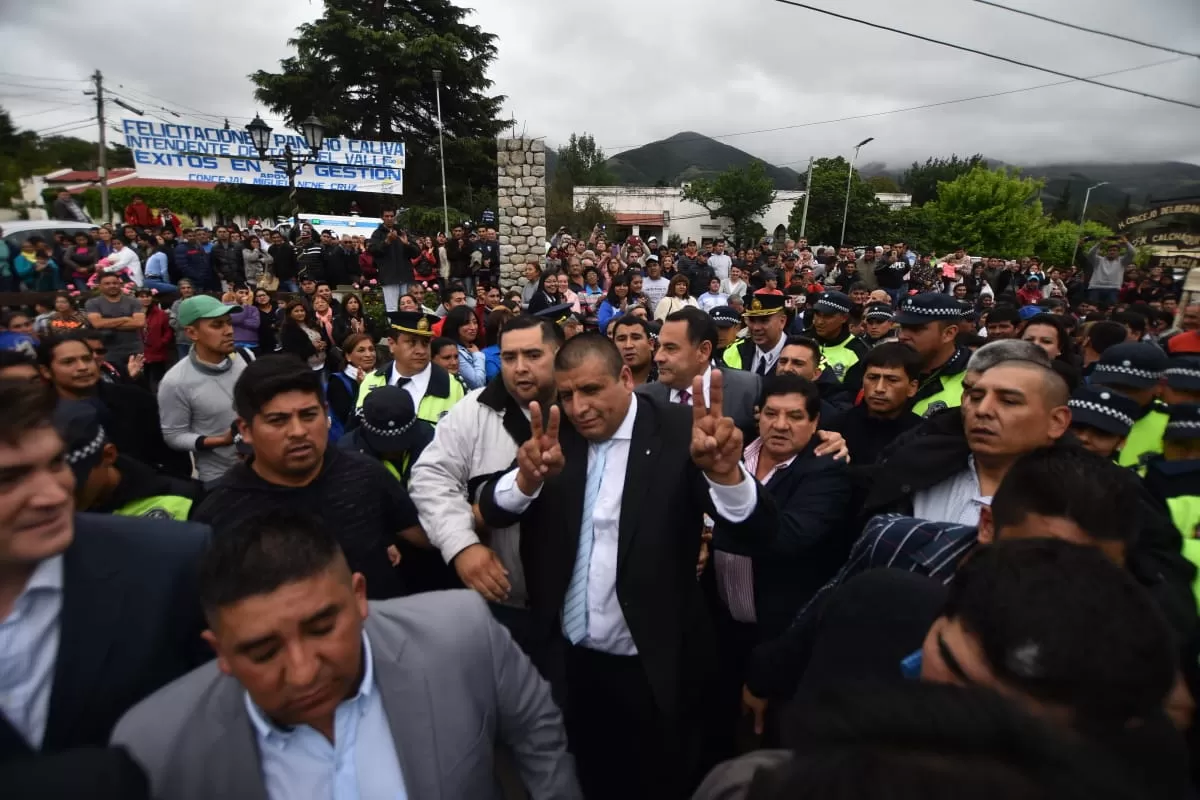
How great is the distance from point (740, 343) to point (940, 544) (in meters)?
3.72

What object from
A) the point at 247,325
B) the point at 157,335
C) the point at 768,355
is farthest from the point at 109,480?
the point at 157,335

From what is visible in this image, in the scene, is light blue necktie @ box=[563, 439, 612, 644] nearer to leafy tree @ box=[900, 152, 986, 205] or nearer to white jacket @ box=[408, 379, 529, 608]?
white jacket @ box=[408, 379, 529, 608]

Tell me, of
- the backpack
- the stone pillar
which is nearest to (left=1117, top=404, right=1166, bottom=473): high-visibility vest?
the backpack

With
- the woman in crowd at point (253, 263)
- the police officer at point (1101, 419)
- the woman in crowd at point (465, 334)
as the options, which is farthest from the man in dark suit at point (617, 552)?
the woman in crowd at point (253, 263)

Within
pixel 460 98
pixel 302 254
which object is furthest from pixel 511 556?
pixel 460 98

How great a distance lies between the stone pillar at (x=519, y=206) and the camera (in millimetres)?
12781

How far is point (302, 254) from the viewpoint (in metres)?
11.2

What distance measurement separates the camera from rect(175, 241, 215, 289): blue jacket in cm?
1169

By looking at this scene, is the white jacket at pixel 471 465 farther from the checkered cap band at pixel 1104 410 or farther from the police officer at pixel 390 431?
the checkered cap band at pixel 1104 410

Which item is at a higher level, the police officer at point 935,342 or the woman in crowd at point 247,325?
the police officer at point 935,342

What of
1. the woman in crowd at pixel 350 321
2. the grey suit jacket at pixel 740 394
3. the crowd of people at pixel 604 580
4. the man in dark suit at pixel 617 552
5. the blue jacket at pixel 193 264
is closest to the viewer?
the crowd of people at pixel 604 580

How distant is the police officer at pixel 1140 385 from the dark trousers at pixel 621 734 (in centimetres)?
292

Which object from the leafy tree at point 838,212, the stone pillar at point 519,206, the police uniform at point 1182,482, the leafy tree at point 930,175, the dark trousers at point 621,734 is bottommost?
the dark trousers at point 621,734

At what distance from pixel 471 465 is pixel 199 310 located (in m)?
2.47
